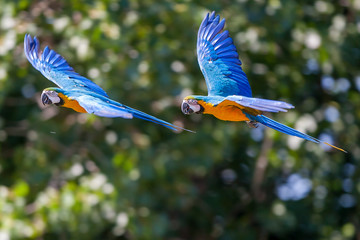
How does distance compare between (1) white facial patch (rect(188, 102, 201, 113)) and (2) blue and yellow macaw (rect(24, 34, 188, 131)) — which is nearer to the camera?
(2) blue and yellow macaw (rect(24, 34, 188, 131))

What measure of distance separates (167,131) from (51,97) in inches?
130

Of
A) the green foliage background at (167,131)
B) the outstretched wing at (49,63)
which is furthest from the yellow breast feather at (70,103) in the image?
the green foliage background at (167,131)

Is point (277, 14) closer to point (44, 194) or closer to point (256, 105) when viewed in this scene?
point (44, 194)

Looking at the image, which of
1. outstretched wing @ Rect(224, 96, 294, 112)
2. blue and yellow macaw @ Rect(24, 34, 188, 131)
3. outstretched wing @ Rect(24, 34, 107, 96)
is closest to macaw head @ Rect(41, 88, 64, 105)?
blue and yellow macaw @ Rect(24, 34, 188, 131)

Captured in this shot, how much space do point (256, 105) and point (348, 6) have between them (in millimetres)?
3647

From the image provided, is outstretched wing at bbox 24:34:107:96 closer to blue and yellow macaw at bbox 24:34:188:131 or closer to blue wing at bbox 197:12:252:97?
blue and yellow macaw at bbox 24:34:188:131

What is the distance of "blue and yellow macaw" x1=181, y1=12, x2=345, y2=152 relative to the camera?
1.28 meters

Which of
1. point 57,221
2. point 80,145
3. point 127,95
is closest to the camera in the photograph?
point 57,221

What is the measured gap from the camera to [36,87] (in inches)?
182

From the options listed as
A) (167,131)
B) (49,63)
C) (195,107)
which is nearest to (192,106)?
(195,107)

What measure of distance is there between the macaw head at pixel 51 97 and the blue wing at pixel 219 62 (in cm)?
33

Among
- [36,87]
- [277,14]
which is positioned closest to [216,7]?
[277,14]

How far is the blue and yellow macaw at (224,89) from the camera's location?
128cm

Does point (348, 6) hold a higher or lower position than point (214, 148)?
higher
